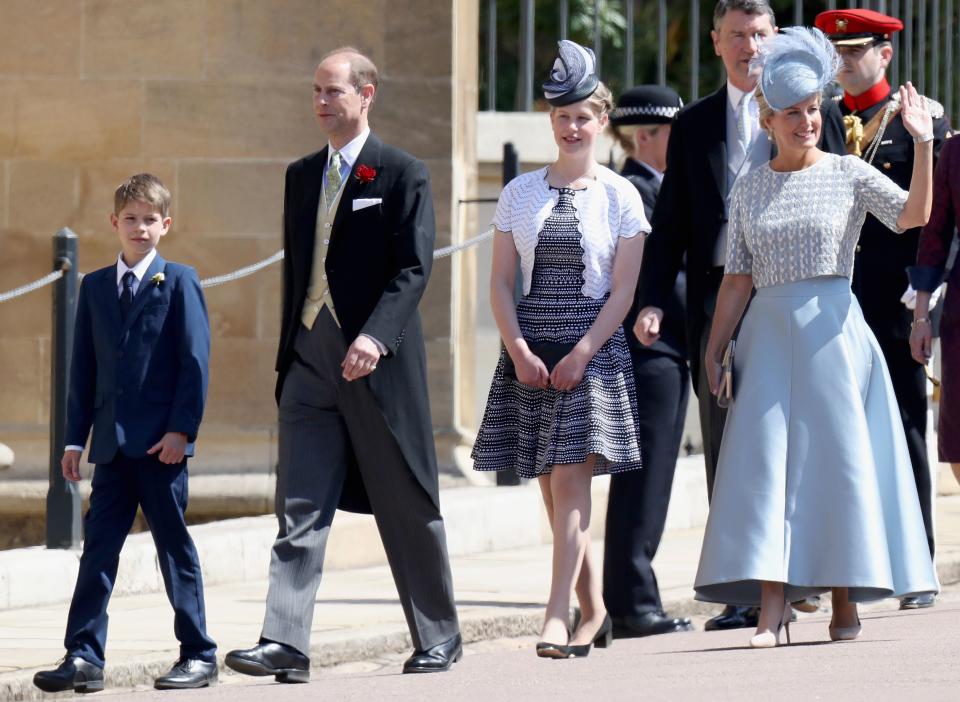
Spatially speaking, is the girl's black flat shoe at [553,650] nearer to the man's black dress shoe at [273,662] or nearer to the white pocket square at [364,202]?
the man's black dress shoe at [273,662]

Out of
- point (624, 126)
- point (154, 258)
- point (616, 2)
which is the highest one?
point (616, 2)

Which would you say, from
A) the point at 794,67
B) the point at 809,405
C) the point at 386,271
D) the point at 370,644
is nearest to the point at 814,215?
the point at 794,67

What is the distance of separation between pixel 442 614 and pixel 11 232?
179 inches

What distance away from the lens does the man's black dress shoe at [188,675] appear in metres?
6.57

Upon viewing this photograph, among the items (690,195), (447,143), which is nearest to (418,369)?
(690,195)

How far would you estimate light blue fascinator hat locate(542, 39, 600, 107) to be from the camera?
7074 millimetres

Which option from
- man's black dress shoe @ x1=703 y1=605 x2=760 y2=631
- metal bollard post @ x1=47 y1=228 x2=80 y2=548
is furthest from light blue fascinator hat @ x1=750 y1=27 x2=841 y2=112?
metal bollard post @ x1=47 y1=228 x2=80 y2=548

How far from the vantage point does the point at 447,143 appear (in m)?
10.5

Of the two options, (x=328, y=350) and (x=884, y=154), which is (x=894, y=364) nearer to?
(x=884, y=154)

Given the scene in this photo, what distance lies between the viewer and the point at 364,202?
6668mm

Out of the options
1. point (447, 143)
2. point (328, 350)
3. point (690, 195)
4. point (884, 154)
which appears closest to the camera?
point (328, 350)

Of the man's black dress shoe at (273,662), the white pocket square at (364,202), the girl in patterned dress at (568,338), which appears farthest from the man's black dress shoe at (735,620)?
the white pocket square at (364,202)

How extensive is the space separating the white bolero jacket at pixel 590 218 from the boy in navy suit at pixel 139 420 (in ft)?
3.15

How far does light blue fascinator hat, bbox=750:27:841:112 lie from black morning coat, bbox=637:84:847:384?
452mm
